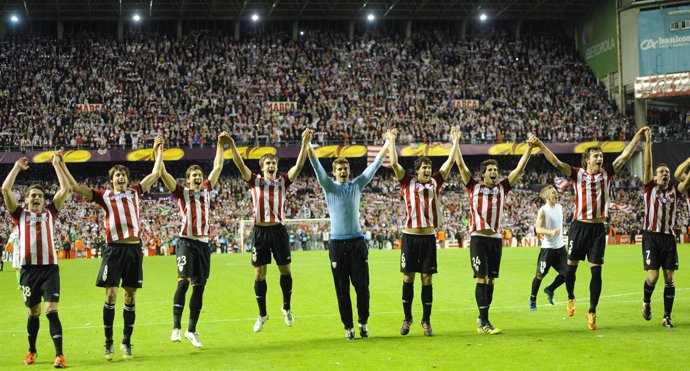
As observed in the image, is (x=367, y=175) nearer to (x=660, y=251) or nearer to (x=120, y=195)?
(x=120, y=195)

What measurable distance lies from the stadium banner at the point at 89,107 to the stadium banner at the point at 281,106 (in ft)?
34.5

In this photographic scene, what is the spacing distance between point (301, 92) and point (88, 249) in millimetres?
18885

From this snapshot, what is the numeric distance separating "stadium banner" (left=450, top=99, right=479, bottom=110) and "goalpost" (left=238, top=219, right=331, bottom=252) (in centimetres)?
1575

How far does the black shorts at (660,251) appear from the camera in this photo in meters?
13.2

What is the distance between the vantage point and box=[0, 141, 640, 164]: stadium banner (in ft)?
161

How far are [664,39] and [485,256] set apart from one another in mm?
42600

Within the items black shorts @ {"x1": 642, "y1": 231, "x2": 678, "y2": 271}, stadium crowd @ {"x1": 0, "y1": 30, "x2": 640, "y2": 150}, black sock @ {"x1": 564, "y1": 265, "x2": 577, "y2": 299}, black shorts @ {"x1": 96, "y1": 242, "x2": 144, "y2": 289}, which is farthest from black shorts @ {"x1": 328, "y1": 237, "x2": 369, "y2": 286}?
stadium crowd @ {"x1": 0, "y1": 30, "x2": 640, "y2": 150}

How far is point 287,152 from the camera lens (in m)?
51.6

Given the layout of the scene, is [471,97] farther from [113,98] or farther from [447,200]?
[113,98]

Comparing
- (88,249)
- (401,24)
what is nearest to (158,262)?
(88,249)

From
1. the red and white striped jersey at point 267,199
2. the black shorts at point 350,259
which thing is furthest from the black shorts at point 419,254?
the red and white striped jersey at point 267,199

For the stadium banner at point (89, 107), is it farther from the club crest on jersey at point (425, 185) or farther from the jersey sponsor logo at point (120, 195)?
the club crest on jersey at point (425, 185)

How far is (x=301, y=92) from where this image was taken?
57.2 m

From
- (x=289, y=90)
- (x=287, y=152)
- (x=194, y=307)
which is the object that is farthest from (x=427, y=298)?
(x=289, y=90)
